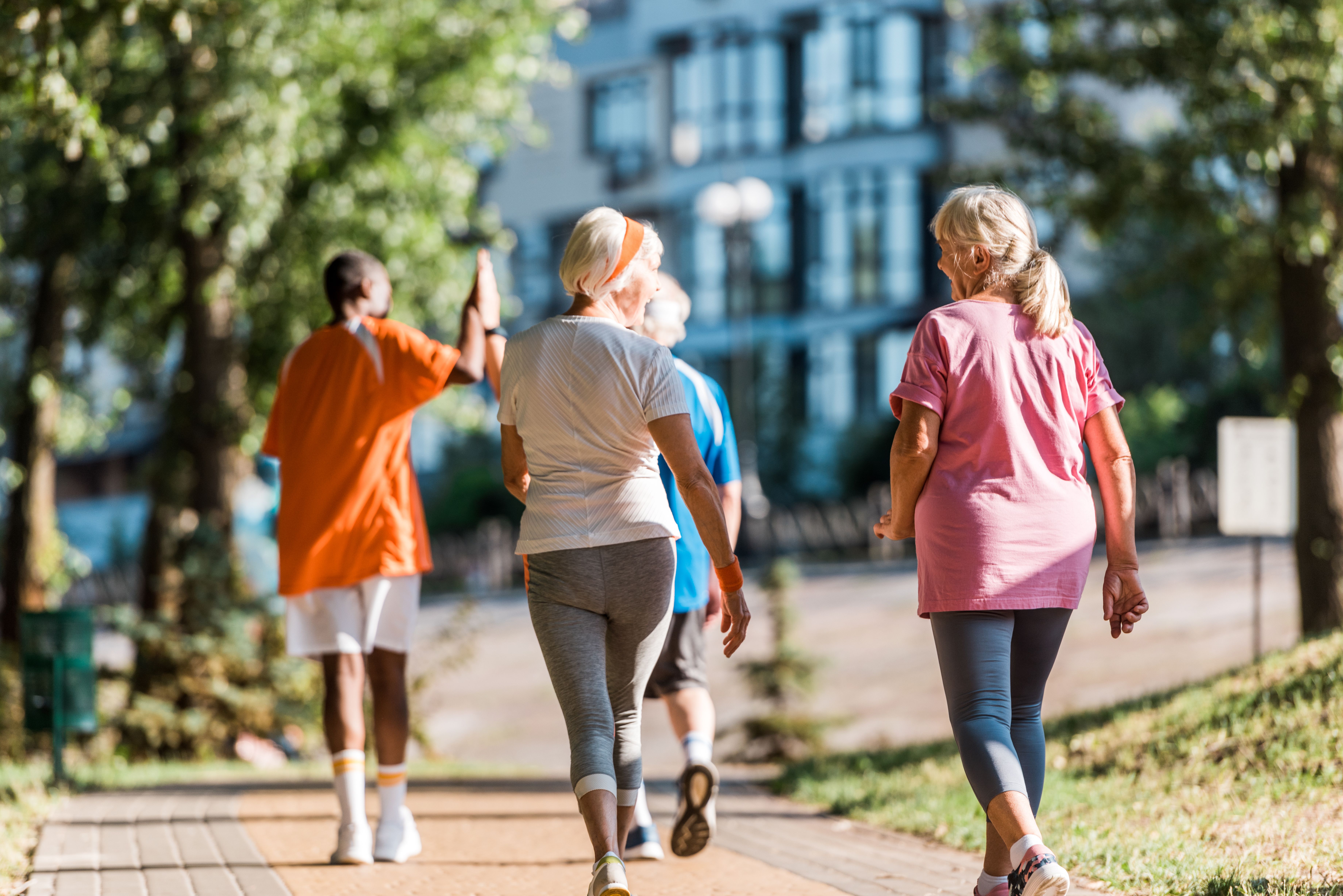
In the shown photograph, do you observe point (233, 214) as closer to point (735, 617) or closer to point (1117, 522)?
point (735, 617)

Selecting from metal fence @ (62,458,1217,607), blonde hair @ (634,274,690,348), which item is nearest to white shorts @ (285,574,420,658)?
blonde hair @ (634,274,690,348)

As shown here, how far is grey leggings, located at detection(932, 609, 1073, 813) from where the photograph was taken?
11.7 feet

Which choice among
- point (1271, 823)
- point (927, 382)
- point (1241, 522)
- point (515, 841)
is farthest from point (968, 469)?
point (1241, 522)

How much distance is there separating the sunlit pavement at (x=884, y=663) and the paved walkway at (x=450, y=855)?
230cm

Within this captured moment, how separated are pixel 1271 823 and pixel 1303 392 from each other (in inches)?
175

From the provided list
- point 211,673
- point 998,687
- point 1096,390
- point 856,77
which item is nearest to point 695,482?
point 998,687

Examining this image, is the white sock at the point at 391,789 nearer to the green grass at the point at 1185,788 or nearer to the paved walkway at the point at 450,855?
the paved walkway at the point at 450,855

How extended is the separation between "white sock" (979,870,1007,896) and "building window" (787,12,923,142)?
3323 cm

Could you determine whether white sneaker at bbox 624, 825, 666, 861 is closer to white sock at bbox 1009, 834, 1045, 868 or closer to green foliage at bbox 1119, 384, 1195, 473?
white sock at bbox 1009, 834, 1045, 868

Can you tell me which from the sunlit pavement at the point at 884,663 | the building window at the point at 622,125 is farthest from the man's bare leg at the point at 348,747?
the building window at the point at 622,125

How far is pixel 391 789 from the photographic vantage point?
5.05m

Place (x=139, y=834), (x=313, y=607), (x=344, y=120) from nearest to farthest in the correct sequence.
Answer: (x=313, y=607) < (x=139, y=834) < (x=344, y=120)

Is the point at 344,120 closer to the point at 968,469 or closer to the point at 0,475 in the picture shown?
the point at 0,475

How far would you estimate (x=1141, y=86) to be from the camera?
8.80 metres
